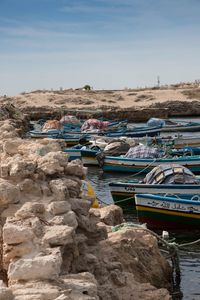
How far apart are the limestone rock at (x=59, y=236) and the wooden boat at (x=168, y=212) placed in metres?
11.2

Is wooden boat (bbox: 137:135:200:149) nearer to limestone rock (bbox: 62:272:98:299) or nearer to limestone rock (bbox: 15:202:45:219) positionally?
limestone rock (bbox: 15:202:45:219)

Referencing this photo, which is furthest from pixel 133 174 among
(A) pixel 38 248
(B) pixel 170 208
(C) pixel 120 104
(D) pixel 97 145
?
(C) pixel 120 104

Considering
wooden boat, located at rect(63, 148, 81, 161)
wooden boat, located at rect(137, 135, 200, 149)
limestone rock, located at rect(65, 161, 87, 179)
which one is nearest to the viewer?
limestone rock, located at rect(65, 161, 87, 179)

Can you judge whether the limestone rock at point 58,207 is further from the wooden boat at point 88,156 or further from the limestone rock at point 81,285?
the wooden boat at point 88,156

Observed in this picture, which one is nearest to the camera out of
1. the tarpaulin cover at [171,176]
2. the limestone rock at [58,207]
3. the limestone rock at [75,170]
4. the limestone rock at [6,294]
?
the limestone rock at [6,294]

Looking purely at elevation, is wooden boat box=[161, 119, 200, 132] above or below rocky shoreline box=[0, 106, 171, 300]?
below

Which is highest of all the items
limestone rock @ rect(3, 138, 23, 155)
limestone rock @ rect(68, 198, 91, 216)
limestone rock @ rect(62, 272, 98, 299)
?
limestone rock @ rect(3, 138, 23, 155)

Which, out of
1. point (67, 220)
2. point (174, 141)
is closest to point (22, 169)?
point (67, 220)

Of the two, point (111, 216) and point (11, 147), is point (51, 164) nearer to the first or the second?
point (111, 216)

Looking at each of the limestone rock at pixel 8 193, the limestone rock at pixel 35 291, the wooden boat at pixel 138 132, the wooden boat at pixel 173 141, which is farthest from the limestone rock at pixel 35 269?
the wooden boat at pixel 138 132

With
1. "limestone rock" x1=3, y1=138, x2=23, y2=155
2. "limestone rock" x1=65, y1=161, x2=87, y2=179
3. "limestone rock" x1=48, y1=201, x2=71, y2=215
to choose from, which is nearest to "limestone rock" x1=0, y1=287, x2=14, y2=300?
"limestone rock" x1=48, y1=201, x2=71, y2=215

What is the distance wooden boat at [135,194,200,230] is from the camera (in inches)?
832

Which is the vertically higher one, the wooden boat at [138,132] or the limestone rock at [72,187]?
the limestone rock at [72,187]

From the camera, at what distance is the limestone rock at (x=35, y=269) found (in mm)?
8836
